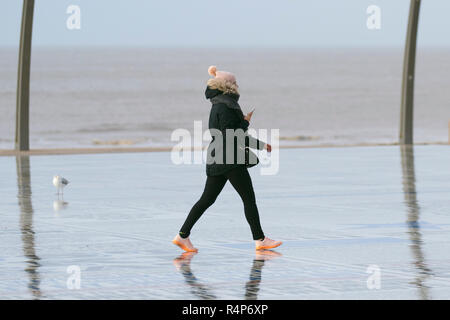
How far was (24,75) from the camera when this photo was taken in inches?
1080

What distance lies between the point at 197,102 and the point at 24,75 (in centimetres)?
7722

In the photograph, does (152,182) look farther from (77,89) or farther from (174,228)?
(77,89)

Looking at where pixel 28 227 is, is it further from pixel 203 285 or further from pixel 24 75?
pixel 24 75

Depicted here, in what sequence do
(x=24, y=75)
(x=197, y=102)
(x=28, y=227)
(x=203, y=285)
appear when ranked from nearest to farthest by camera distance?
(x=203, y=285) < (x=28, y=227) < (x=24, y=75) < (x=197, y=102)

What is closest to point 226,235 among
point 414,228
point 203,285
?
point 414,228

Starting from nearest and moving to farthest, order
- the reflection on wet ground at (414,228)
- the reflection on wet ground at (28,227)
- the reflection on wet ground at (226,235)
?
the reflection on wet ground at (226,235)
the reflection on wet ground at (414,228)
the reflection on wet ground at (28,227)

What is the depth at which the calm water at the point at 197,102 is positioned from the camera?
227 feet

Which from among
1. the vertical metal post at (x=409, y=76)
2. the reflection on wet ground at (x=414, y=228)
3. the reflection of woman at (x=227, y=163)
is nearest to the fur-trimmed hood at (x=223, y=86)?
the reflection of woman at (x=227, y=163)

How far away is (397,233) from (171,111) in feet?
264

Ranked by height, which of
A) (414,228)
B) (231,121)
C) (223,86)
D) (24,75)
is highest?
(24,75)

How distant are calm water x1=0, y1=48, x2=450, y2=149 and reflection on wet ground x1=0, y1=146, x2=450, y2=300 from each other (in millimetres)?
30472

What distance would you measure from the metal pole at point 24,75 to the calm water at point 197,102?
22.3 m

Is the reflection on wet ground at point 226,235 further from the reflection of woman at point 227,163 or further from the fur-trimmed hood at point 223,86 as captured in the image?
the fur-trimmed hood at point 223,86
